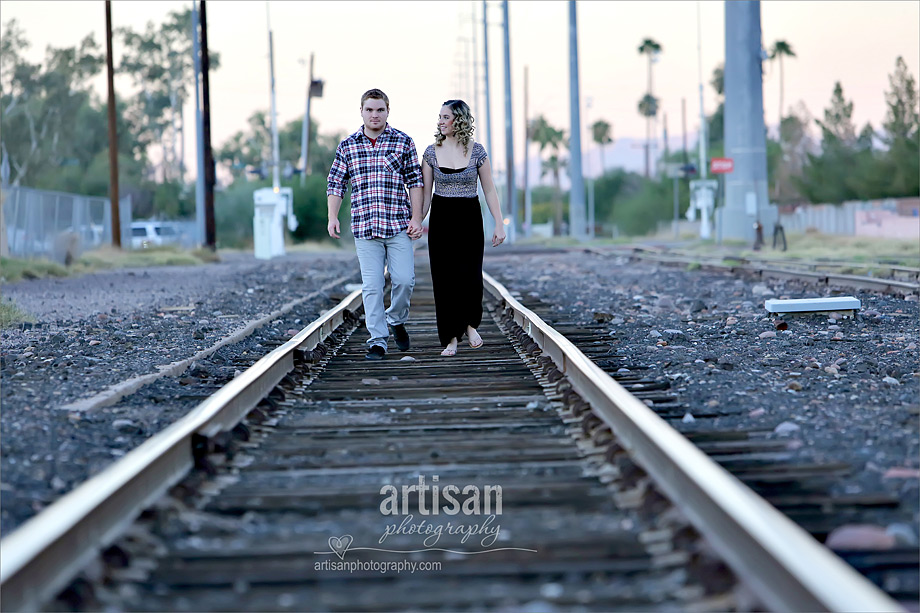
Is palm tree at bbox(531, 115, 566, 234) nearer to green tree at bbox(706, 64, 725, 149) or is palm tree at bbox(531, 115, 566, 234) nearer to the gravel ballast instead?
green tree at bbox(706, 64, 725, 149)

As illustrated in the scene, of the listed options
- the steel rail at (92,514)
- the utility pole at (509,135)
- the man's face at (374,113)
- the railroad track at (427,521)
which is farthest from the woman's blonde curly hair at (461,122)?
the utility pole at (509,135)

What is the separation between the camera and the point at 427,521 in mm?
3596

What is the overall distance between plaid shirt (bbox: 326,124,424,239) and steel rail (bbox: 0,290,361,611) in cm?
251

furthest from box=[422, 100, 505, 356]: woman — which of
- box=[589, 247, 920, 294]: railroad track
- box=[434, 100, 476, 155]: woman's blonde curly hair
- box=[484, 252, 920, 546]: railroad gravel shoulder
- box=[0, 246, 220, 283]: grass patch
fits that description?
box=[0, 246, 220, 283]: grass patch

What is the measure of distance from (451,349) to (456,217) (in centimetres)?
93

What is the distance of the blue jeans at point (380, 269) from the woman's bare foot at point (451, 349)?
431 mm

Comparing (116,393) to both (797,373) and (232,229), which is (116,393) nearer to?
(797,373)

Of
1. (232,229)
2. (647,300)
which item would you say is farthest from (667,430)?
(232,229)

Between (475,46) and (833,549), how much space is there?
6962 centimetres

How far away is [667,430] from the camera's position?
4.11 m

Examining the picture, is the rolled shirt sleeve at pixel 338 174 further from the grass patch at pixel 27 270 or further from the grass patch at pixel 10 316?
the grass patch at pixel 27 270

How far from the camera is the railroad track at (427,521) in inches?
111

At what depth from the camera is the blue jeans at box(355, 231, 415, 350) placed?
7.39m

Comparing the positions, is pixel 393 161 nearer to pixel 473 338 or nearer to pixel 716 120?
pixel 473 338
